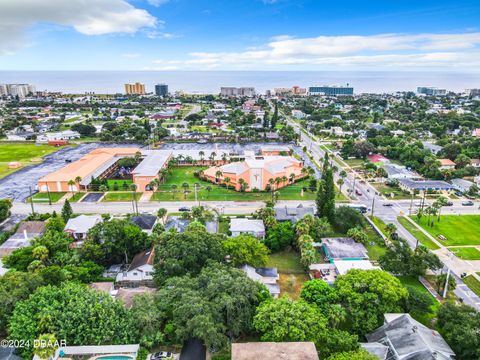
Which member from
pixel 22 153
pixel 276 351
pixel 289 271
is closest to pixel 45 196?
pixel 22 153

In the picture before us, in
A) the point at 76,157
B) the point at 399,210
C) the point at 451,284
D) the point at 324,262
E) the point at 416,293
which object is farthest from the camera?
the point at 76,157

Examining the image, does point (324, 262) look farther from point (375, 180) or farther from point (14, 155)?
point (14, 155)

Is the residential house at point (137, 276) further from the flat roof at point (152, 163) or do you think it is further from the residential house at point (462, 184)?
the residential house at point (462, 184)

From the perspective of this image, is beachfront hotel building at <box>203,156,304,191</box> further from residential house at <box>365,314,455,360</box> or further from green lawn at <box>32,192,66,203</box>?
residential house at <box>365,314,455,360</box>

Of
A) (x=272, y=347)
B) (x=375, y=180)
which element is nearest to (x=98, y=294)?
(x=272, y=347)

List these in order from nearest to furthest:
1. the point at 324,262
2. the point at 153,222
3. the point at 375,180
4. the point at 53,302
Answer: the point at 53,302, the point at 324,262, the point at 153,222, the point at 375,180

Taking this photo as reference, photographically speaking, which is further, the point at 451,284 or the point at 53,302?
the point at 451,284

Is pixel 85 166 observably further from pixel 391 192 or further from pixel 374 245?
pixel 391 192
